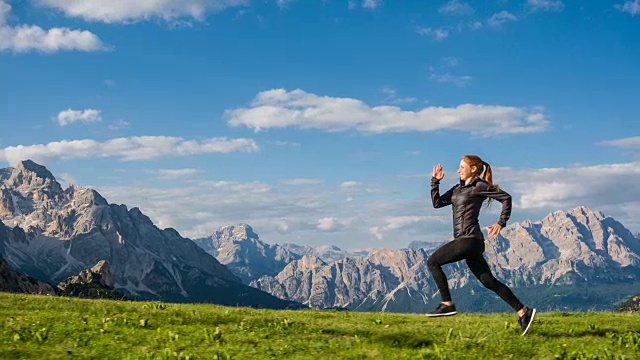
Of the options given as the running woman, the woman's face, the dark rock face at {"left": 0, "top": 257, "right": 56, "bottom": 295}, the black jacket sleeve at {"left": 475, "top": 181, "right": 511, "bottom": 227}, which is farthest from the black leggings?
the dark rock face at {"left": 0, "top": 257, "right": 56, "bottom": 295}

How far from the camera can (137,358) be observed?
1141 centimetres

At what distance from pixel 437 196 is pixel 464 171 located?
989 millimetres

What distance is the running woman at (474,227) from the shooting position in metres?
14.5

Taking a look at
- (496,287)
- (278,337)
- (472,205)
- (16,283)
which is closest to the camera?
(278,337)

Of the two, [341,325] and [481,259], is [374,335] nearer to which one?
[341,325]

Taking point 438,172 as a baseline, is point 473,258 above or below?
below

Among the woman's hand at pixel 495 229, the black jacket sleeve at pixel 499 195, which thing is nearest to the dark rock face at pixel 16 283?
the woman's hand at pixel 495 229

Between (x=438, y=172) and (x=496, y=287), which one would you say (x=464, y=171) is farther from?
(x=496, y=287)

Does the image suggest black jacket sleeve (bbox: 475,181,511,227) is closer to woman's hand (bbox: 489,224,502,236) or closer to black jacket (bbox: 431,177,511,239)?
black jacket (bbox: 431,177,511,239)

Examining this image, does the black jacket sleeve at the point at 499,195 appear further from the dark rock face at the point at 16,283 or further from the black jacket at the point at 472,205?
the dark rock face at the point at 16,283

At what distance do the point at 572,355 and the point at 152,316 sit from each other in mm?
10639

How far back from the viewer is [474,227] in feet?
48.2

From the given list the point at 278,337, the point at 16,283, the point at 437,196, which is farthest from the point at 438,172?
the point at 16,283

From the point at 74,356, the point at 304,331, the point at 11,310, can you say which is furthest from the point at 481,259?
the point at 11,310
